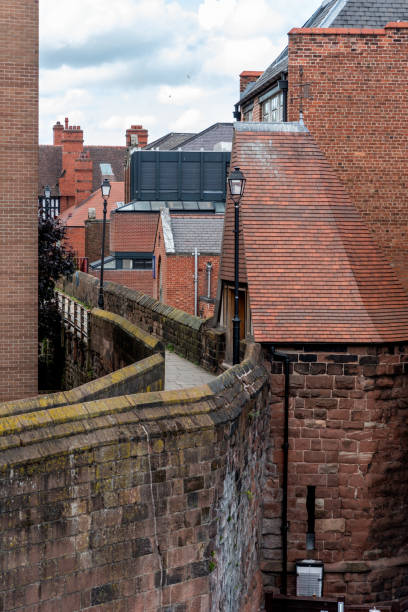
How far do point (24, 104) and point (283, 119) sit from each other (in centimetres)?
629

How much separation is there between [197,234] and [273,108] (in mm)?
15474

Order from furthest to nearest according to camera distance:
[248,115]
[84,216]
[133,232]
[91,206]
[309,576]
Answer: [91,206] < [84,216] < [133,232] < [248,115] < [309,576]

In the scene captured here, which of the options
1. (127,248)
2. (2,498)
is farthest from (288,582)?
(127,248)

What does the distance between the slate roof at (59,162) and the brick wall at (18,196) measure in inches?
2303

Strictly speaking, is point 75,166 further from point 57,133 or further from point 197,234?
point 197,234

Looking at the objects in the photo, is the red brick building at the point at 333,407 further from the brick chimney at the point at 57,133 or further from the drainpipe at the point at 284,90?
the brick chimney at the point at 57,133

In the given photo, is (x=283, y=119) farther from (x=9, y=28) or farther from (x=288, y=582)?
(x=288, y=582)

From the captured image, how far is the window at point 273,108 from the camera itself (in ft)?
70.3

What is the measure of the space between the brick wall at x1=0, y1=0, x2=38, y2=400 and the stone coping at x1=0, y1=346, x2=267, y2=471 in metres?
7.20

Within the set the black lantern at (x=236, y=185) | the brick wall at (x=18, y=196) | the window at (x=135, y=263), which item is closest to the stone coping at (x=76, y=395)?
the black lantern at (x=236, y=185)

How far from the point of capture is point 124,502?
896 cm

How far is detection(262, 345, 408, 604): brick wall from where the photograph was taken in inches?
610

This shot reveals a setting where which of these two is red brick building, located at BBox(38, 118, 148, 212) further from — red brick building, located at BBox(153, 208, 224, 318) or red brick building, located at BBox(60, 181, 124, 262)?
red brick building, located at BBox(153, 208, 224, 318)

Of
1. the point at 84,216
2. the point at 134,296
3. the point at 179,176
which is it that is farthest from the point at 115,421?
the point at 84,216
